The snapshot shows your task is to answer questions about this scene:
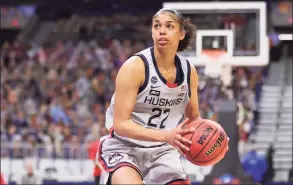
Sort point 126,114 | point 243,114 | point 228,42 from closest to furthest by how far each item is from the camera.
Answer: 1. point 126,114
2. point 228,42
3. point 243,114

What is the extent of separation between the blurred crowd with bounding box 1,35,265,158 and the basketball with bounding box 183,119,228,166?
344 inches

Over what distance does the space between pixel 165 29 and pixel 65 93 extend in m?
13.1

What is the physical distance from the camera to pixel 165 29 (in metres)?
5.31

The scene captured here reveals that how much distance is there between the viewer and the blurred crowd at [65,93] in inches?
638

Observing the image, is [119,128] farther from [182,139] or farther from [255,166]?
[255,166]

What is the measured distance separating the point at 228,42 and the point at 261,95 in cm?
612

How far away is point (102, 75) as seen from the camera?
61.4ft

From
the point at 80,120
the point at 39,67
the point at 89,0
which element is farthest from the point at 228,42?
the point at 89,0

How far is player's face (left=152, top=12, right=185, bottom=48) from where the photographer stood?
17.4ft

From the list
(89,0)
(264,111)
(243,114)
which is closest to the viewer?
(243,114)

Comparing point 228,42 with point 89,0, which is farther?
point 89,0

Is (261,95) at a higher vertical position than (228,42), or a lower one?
lower

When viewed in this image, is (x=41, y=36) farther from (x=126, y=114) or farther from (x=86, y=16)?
(x=126, y=114)

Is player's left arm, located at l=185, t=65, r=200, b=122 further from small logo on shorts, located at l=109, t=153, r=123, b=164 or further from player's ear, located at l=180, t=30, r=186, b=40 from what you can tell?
small logo on shorts, located at l=109, t=153, r=123, b=164
